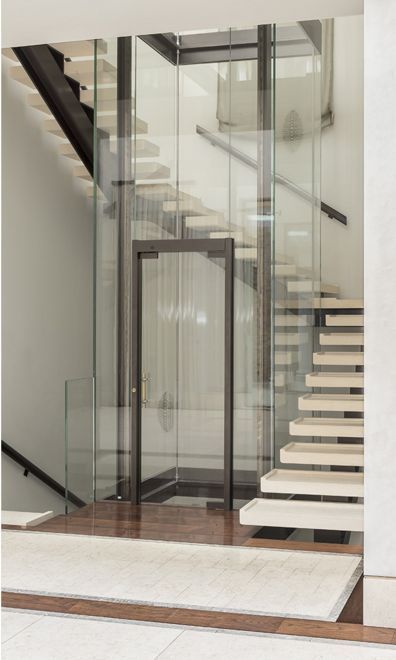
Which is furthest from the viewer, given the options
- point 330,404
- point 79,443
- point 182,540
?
point 79,443

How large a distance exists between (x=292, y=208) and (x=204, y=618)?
11.3ft

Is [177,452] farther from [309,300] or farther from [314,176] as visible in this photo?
[314,176]

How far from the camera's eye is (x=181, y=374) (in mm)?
6387

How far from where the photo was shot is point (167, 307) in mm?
6395

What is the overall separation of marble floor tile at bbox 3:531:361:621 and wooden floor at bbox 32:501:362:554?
16 centimetres

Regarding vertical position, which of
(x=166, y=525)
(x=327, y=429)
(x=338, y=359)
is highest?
(x=338, y=359)

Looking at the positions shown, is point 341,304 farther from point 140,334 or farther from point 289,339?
point 140,334

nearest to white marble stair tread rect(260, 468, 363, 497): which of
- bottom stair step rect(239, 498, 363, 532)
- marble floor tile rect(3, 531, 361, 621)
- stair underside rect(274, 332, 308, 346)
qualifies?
bottom stair step rect(239, 498, 363, 532)

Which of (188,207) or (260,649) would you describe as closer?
(260,649)

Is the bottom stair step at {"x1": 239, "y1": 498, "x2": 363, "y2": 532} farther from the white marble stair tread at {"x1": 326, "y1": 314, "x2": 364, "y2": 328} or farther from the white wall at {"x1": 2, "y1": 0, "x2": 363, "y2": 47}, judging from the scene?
the white wall at {"x1": 2, "y1": 0, "x2": 363, "y2": 47}

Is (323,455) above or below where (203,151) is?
below

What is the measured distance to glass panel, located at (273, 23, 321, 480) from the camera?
6.05 m

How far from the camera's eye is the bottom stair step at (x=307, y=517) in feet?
16.6

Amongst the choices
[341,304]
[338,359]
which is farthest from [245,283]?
[341,304]
